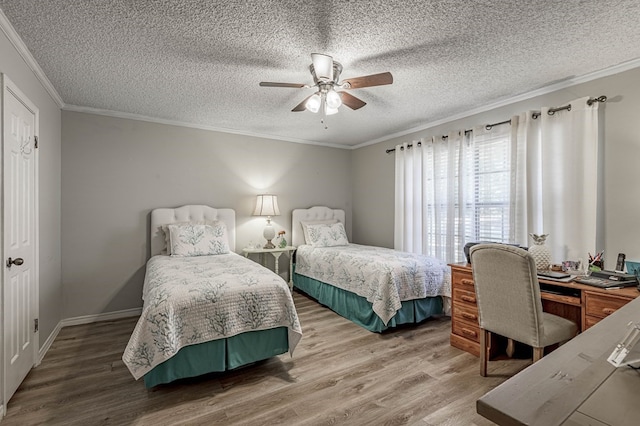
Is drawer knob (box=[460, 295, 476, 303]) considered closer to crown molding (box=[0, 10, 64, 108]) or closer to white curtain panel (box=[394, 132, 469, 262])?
A: white curtain panel (box=[394, 132, 469, 262])

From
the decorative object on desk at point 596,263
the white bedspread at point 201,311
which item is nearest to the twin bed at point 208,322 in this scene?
the white bedspread at point 201,311

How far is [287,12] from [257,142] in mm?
2897

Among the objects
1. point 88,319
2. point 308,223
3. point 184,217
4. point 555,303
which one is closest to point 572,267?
point 555,303

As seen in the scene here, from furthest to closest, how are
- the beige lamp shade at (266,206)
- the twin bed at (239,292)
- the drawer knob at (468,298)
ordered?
the beige lamp shade at (266,206), the drawer knob at (468,298), the twin bed at (239,292)

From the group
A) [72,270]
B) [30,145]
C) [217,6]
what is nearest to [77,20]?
[217,6]

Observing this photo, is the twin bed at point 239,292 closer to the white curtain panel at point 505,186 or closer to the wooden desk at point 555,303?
the wooden desk at point 555,303

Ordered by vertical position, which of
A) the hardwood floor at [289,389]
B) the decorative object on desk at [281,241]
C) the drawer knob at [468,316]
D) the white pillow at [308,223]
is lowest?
the hardwood floor at [289,389]

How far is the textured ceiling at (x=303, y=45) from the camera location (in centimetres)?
184

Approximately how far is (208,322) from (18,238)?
1493 millimetres

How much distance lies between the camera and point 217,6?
1.81 meters

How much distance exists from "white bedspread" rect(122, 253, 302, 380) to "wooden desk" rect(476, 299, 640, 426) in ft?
6.24

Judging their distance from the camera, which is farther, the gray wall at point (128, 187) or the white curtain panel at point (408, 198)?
the white curtain panel at point (408, 198)

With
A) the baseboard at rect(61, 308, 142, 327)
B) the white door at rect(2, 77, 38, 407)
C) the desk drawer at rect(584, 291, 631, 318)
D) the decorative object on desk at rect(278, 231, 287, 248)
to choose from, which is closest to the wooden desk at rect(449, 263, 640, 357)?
the desk drawer at rect(584, 291, 631, 318)

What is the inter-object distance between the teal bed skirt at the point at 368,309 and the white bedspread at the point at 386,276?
98 millimetres
